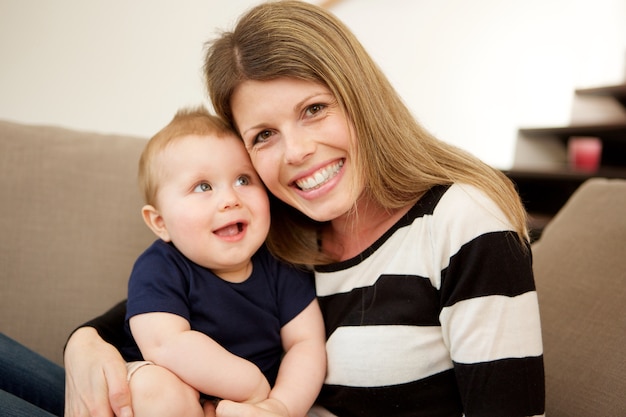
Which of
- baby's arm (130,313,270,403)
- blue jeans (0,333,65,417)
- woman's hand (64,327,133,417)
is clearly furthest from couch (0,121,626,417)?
baby's arm (130,313,270,403)

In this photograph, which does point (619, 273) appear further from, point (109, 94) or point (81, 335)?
point (109, 94)

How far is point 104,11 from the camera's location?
1.81 meters

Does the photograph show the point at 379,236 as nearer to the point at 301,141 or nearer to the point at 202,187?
the point at 301,141

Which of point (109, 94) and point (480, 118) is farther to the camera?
point (480, 118)

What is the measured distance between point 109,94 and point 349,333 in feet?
4.70

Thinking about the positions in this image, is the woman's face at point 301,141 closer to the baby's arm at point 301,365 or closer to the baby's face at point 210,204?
the baby's face at point 210,204

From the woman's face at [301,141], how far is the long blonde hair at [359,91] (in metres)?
0.02

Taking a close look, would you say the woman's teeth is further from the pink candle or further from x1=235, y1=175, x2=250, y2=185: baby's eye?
the pink candle

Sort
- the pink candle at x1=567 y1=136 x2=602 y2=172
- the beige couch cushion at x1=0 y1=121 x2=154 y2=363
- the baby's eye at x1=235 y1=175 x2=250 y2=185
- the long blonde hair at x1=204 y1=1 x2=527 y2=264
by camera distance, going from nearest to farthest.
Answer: the long blonde hair at x1=204 y1=1 x2=527 y2=264
the baby's eye at x1=235 y1=175 x2=250 y2=185
the beige couch cushion at x1=0 y1=121 x2=154 y2=363
the pink candle at x1=567 y1=136 x2=602 y2=172

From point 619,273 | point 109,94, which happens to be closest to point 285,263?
point 619,273

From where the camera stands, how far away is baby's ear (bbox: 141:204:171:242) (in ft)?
3.34

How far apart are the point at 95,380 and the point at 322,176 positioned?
541 millimetres

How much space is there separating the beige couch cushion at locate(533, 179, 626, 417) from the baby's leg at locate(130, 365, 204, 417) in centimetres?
70

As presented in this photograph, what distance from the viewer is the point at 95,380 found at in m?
0.85
